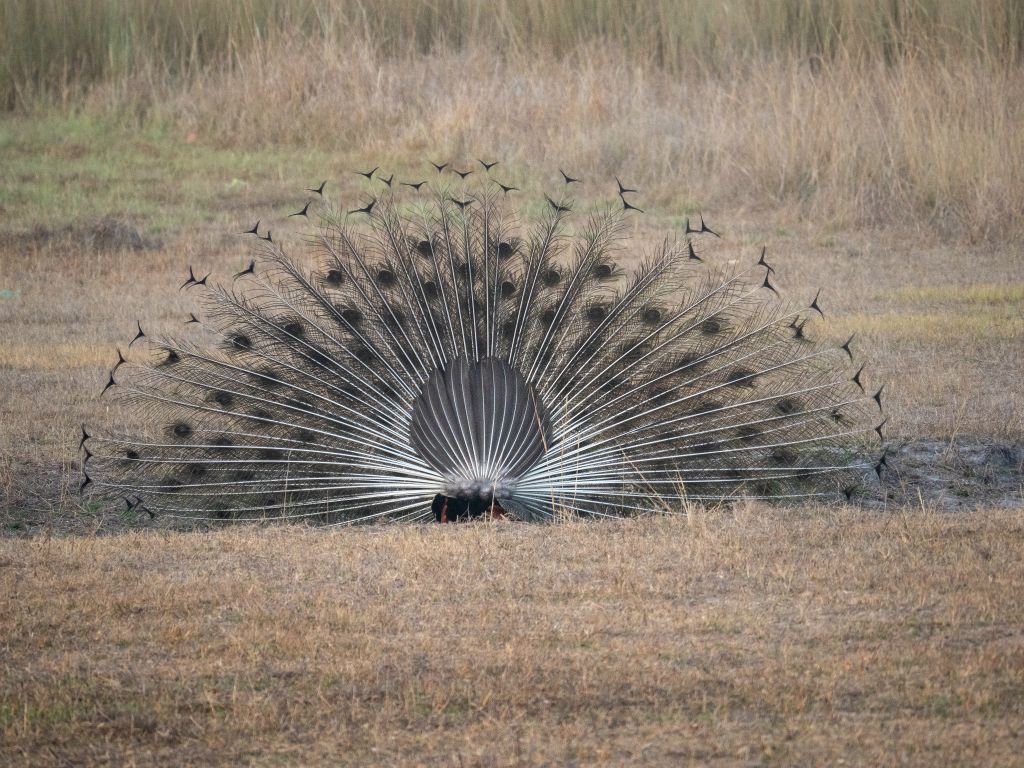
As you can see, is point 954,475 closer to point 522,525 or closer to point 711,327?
point 711,327

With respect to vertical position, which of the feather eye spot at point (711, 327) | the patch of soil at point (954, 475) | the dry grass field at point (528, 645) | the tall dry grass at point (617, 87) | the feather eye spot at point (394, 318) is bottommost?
the dry grass field at point (528, 645)

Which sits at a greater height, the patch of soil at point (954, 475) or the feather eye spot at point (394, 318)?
the feather eye spot at point (394, 318)

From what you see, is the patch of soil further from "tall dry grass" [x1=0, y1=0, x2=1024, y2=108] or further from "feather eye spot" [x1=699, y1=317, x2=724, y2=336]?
"tall dry grass" [x1=0, y1=0, x2=1024, y2=108]

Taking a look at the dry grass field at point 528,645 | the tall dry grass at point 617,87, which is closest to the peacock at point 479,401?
the dry grass field at point 528,645

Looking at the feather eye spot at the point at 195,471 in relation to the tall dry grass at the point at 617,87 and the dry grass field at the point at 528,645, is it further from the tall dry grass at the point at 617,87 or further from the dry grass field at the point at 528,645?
the tall dry grass at the point at 617,87

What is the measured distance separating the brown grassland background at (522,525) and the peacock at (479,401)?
44 cm

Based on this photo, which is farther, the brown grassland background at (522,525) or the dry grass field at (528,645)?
the brown grassland background at (522,525)

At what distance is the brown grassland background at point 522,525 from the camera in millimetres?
3936

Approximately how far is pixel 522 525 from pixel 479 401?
0.87m

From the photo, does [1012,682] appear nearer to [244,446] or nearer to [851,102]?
[244,446]

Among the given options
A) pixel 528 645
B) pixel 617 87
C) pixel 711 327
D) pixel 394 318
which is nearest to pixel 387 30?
pixel 617 87

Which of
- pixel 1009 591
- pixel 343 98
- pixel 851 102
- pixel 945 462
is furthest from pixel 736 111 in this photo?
pixel 1009 591

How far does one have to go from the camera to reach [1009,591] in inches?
188

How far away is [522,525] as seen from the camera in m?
5.97
